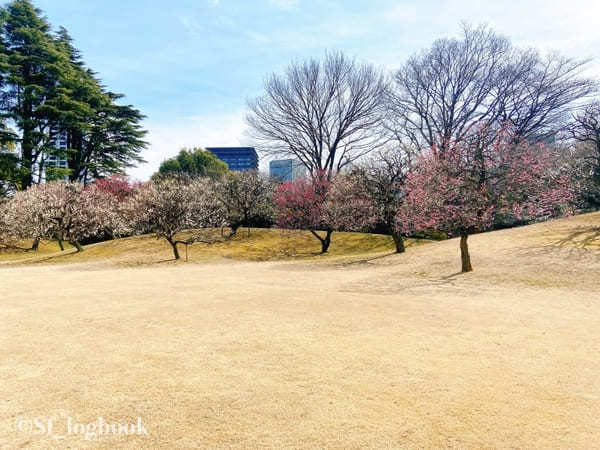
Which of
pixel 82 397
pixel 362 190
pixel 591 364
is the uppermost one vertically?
pixel 362 190

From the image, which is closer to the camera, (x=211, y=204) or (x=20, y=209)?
(x=20, y=209)

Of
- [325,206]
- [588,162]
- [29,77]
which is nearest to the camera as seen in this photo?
[588,162]

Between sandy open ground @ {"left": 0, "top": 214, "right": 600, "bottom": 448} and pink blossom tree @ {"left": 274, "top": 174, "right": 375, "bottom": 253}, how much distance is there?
1221 centimetres

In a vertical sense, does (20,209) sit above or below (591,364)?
above

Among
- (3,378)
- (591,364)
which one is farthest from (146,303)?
(591,364)

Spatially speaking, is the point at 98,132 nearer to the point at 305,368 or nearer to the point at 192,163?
the point at 192,163

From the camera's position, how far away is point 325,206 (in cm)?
2450

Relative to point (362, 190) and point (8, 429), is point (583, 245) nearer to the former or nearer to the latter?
point (362, 190)

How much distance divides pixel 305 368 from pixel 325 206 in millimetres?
20300

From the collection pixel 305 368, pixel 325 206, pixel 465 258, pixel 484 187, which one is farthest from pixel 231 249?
pixel 305 368

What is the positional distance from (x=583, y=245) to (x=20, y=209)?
35.9 meters

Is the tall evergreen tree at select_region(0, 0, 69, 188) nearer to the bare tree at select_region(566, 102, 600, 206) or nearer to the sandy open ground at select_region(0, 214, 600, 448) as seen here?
the sandy open ground at select_region(0, 214, 600, 448)

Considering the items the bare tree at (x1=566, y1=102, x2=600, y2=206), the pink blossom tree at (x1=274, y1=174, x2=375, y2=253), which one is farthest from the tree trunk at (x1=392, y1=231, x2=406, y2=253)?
the bare tree at (x1=566, y1=102, x2=600, y2=206)

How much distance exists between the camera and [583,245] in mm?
15211
